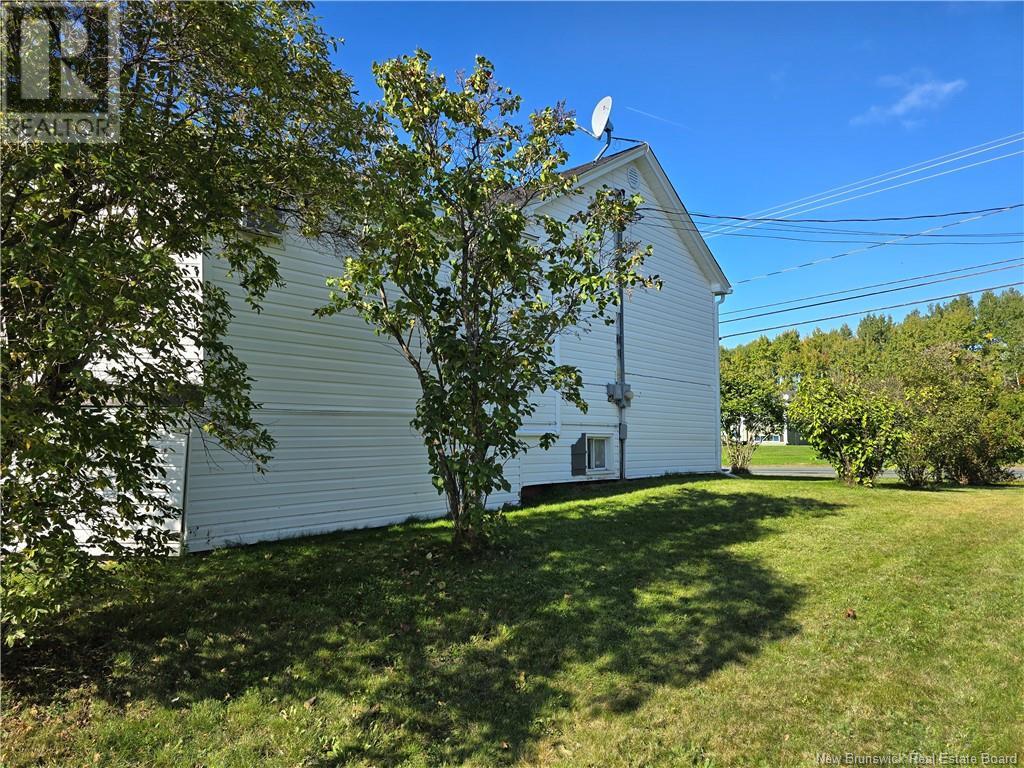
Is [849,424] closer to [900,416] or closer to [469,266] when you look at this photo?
[900,416]

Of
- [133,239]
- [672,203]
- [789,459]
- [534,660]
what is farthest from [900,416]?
[789,459]

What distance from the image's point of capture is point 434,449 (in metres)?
6.59

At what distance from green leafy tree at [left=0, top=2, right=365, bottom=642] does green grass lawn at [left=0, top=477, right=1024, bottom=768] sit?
76 centimetres

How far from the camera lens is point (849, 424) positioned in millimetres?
12562

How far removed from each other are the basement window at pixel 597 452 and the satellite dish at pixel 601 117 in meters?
6.87

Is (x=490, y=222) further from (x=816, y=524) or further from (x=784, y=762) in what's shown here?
(x=816, y=524)

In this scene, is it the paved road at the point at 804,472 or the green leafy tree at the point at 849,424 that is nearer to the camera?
the green leafy tree at the point at 849,424

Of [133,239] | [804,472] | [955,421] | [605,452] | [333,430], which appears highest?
[133,239]

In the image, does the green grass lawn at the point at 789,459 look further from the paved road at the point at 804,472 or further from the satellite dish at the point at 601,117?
the satellite dish at the point at 601,117

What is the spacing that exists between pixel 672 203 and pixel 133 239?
14448 millimetres

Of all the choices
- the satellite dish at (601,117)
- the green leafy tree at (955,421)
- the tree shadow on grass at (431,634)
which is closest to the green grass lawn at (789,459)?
the green leafy tree at (955,421)

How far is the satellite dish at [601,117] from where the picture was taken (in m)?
12.9

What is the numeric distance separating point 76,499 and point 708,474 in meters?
14.8

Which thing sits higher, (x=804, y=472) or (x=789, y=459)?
(x=804, y=472)
